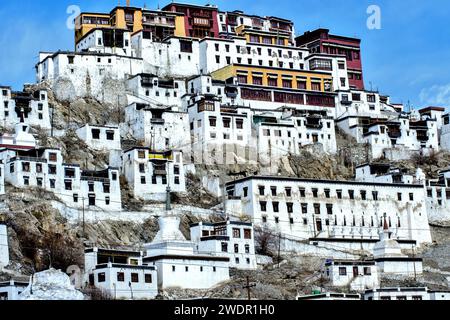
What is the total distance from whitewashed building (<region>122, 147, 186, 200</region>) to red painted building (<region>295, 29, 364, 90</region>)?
83.1 ft

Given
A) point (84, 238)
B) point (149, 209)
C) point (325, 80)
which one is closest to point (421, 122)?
point (325, 80)

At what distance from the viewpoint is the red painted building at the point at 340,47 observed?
72188 millimetres

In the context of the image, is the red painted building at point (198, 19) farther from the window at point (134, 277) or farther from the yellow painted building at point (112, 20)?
the window at point (134, 277)

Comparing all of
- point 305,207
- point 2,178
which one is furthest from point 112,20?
point 2,178

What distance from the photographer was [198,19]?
68375 mm

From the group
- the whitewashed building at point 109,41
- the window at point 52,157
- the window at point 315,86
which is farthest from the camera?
the window at point 315,86

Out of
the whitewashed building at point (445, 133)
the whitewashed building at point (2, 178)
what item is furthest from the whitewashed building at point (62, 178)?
the whitewashed building at point (445, 133)

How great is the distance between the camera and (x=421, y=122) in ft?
216

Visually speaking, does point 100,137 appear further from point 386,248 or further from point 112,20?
point 386,248

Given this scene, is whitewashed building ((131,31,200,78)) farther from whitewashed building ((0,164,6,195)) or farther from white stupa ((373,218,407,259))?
white stupa ((373,218,407,259))

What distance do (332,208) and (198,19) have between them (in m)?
21.8

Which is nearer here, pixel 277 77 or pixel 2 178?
pixel 2 178

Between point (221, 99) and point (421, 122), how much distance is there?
14.7m

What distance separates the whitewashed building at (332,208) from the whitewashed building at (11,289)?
58.3 feet
